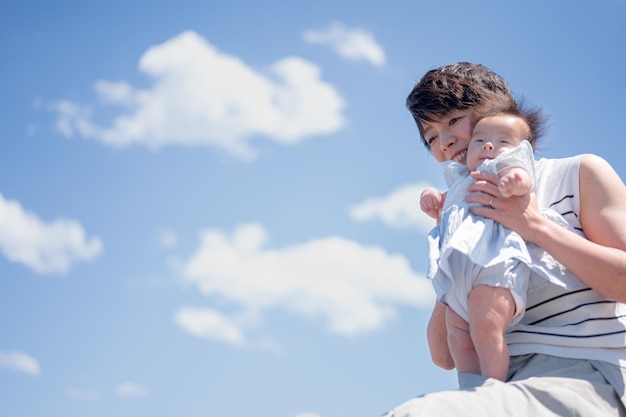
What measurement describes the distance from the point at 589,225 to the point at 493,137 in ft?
1.88

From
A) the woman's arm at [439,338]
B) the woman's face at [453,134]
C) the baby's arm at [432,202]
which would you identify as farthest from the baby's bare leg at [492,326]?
the woman's face at [453,134]

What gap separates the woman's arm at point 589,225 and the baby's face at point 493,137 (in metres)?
0.14

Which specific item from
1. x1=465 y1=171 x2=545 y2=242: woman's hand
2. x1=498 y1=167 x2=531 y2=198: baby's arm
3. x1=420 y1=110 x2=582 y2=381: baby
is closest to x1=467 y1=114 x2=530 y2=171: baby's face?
x1=420 y1=110 x2=582 y2=381: baby

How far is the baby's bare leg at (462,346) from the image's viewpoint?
2.97 m

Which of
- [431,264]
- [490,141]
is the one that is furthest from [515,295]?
[490,141]

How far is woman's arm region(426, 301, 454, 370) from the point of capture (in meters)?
3.46

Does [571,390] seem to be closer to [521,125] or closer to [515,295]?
[515,295]

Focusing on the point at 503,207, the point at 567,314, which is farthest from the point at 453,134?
the point at 567,314

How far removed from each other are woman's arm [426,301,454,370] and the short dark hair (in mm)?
982

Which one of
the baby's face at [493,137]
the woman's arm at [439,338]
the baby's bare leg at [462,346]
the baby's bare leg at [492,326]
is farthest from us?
the woman's arm at [439,338]

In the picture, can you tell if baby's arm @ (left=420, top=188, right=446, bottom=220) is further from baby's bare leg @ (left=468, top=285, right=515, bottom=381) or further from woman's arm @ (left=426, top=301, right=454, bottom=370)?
baby's bare leg @ (left=468, top=285, right=515, bottom=381)

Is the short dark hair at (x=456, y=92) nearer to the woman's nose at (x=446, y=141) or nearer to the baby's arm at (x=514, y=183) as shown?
the woman's nose at (x=446, y=141)

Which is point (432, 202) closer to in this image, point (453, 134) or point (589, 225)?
point (453, 134)

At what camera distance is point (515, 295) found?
9.25ft
